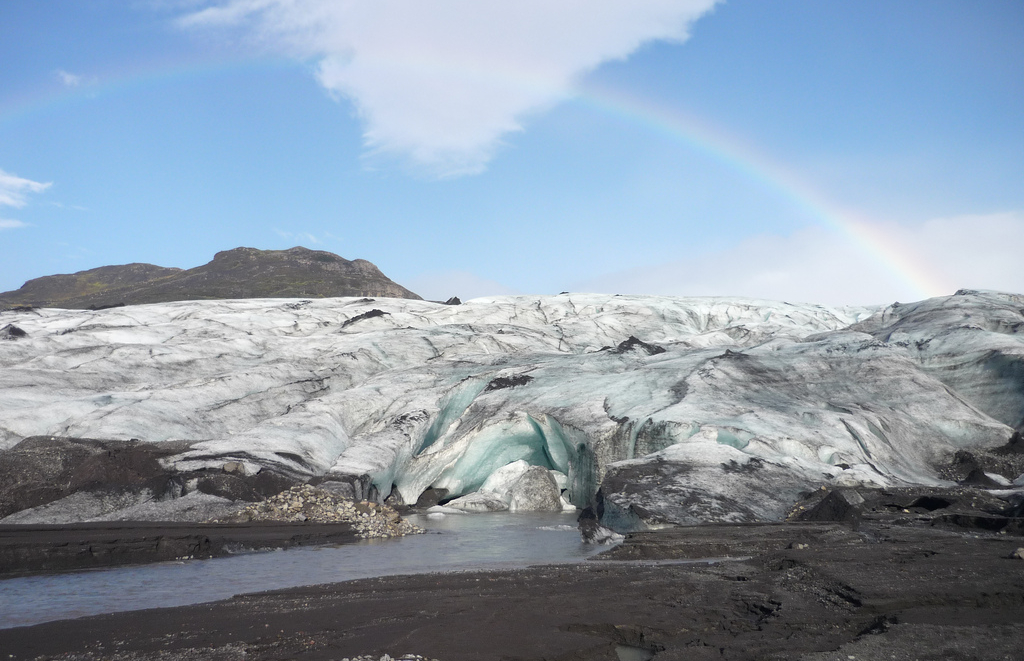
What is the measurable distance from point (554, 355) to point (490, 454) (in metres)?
6.72

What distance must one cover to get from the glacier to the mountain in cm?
3874

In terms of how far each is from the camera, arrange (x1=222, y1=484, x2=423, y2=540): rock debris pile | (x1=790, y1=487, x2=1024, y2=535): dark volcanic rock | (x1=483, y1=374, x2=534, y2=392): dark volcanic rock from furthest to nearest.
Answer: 1. (x1=483, y1=374, x2=534, y2=392): dark volcanic rock
2. (x1=222, y1=484, x2=423, y2=540): rock debris pile
3. (x1=790, y1=487, x2=1024, y2=535): dark volcanic rock

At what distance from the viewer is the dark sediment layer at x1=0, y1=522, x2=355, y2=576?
12.7 m

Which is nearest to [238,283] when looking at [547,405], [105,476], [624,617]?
[105,476]

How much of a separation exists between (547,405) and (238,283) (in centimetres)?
6014

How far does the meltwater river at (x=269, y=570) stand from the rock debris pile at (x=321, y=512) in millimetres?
1113

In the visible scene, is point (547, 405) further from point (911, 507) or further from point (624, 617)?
point (624, 617)

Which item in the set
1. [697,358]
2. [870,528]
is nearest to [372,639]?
[870,528]

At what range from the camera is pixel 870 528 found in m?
13.8

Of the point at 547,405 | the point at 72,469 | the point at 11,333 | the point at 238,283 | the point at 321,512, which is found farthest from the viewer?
the point at 238,283

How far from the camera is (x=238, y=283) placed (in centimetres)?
7544

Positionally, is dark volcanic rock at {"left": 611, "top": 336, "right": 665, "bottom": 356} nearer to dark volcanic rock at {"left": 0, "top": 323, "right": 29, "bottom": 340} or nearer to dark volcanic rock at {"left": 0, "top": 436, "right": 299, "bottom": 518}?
dark volcanic rock at {"left": 0, "top": 436, "right": 299, "bottom": 518}

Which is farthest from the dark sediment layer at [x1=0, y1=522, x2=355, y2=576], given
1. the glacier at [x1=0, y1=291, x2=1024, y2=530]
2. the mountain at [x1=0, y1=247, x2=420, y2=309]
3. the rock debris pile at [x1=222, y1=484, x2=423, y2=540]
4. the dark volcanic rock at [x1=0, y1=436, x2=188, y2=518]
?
the mountain at [x1=0, y1=247, x2=420, y2=309]

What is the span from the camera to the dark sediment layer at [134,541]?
41.7 ft
